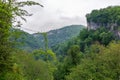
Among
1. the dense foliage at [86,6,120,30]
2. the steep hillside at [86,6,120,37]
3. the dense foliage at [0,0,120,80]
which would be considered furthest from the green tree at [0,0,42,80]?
the dense foliage at [86,6,120,30]

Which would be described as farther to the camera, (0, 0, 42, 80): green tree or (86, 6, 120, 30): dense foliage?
(86, 6, 120, 30): dense foliage

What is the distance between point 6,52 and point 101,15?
534 feet

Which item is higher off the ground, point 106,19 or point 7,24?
point 106,19

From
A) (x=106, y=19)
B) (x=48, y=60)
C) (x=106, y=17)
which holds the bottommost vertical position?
(x=48, y=60)

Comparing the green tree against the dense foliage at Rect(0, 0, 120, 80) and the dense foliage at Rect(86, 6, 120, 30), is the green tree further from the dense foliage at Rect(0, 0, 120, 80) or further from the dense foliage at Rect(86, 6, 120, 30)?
the dense foliage at Rect(86, 6, 120, 30)

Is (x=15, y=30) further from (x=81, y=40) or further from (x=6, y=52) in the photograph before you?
(x=81, y=40)

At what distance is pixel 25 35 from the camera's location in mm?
9727

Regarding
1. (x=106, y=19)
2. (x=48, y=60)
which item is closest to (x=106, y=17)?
(x=106, y=19)

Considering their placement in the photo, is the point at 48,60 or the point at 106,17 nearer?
the point at 48,60

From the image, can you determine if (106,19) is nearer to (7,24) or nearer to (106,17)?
(106,17)

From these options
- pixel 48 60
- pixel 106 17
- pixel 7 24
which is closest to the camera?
pixel 7 24

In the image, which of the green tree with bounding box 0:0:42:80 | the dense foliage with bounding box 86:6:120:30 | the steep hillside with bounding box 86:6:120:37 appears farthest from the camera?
the dense foliage with bounding box 86:6:120:30

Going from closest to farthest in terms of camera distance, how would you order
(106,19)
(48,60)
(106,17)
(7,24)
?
(7,24), (48,60), (106,19), (106,17)

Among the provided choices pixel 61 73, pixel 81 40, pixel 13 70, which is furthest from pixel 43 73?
pixel 81 40
